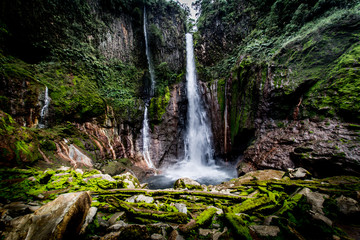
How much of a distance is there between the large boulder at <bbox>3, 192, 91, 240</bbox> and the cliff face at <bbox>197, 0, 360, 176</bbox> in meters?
6.43

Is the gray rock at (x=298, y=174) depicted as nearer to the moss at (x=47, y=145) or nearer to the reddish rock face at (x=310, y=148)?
the reddish rock face at (x=310, y=148)

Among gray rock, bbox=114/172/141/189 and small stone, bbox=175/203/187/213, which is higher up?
small stone, bbox=175/203/187/213

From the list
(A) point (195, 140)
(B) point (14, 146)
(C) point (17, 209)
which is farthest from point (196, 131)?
(C) point (17, 209)

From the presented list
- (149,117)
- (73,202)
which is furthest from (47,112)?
(73,202)

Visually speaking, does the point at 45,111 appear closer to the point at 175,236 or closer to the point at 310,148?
the point at 175,236

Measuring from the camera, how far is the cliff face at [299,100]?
16.2ft

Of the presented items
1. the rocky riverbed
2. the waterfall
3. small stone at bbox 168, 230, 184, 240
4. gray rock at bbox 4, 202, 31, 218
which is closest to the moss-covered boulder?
the rocky riverbed

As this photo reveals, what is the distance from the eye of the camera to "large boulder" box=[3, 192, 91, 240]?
115 centimetres

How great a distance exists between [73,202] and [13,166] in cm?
328

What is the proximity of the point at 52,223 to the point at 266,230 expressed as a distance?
2.21 meters

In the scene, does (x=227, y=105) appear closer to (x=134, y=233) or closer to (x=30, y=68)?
(x=134, y=233)

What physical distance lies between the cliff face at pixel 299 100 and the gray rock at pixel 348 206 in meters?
3.47

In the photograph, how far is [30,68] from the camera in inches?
308

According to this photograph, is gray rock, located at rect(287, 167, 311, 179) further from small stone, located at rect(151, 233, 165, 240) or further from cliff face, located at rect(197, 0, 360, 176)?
small stone, located at rect(151, 233, 165, 240)
